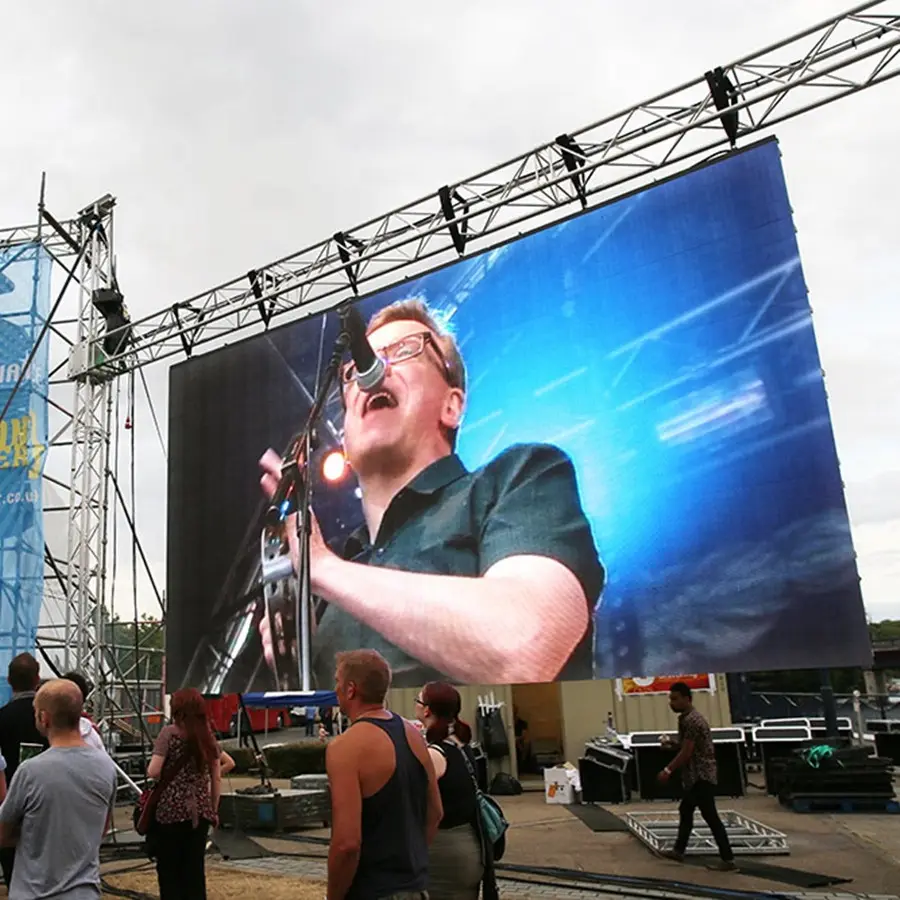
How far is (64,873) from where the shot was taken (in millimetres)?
2418

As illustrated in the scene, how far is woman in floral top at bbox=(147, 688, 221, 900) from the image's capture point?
3795 millimetres

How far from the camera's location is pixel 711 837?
6.71 metres

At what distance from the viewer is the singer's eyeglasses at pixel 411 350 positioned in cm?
940

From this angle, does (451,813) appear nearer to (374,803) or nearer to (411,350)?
(374,803)

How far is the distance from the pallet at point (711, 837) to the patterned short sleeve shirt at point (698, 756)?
87 centimetres

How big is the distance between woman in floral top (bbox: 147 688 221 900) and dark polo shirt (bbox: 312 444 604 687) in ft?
14.1

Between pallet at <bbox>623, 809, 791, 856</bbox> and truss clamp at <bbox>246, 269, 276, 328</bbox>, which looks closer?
pallet at <bbox>623, 809, 791, 856</bbox>

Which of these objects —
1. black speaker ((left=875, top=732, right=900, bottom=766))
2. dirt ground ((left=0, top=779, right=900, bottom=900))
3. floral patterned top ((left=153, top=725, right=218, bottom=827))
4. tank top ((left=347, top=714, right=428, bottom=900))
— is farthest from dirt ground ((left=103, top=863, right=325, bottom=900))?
black speaker ((left=875, top=732, right=900, bottom=766))

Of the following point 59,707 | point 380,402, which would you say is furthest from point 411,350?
point 59,707

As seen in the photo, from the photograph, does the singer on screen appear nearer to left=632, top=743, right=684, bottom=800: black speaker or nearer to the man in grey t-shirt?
left=632, top=743, right=684, bottom=800: black speaker

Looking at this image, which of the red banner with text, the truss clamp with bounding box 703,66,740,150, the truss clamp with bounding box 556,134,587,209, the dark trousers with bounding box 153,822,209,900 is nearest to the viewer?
the dark trousers with bounding box 153,822,209,900

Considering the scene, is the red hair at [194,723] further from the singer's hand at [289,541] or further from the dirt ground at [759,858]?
the singer's hand at [289,541]

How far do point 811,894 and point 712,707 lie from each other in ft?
24.3

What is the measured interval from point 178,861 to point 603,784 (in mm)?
6712
